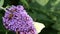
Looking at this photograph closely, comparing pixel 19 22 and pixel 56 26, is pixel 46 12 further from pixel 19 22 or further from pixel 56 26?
pixel 19 22

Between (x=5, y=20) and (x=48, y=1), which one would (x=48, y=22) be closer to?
(x=48, y=1)

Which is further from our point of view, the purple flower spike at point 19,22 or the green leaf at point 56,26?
the green leaf at point 56,26

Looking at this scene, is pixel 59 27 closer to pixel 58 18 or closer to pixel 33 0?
pixel 58 18

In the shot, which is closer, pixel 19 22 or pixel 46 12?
pixel 19 22

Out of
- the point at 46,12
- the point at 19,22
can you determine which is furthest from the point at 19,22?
the point at 46,12

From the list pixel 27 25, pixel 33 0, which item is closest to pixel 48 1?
pixel 33 0

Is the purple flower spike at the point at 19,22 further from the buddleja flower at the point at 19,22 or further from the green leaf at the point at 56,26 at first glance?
the green leaf at the point at 56,26

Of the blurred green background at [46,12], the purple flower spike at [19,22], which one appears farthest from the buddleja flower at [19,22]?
the blurred green background at [46,12]

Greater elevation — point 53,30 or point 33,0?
point 33,0

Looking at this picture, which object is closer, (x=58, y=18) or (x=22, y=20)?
(x=22, y=20)

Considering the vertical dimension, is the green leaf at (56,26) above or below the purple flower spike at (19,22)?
below
